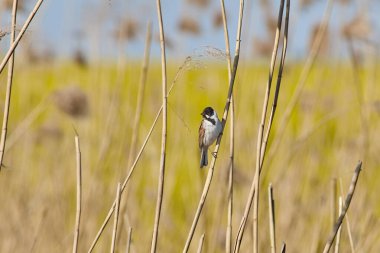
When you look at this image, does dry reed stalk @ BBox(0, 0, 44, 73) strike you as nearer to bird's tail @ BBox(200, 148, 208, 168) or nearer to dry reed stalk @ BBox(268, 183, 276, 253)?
bird's tail @ BBox(200, 148, 208, 168)

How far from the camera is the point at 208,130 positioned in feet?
4.87

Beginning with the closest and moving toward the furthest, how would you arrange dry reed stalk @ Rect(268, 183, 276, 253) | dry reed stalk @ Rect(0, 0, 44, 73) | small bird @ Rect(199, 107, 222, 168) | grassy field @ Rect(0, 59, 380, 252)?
1. dry reed stalk @ Rect(0, 0, 44, 73)
2. small bird @ Rect(199, 107, 222, 168)
3. dry reed stalk @ Rect(268, 183, 276, 253)
4. grassy field @ Rect(0, 59, 380, 252)

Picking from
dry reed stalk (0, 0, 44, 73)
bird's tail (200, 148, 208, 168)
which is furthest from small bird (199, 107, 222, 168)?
dry reed stalk (0, 0, 44, 73)

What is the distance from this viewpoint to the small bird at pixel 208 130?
1.44 meters

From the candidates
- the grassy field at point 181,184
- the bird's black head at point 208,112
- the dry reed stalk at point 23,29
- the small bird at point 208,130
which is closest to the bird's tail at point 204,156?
the small bird at point 208,130

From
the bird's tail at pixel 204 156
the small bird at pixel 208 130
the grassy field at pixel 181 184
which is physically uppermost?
the small bird at pixel 208 130

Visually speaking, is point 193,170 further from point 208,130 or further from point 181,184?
point 208,130

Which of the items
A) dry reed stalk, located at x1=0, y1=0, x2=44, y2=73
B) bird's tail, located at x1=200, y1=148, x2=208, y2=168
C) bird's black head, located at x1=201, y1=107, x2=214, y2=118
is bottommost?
bird's tail, located at x1=200, y1=148, x2=208, y2=168

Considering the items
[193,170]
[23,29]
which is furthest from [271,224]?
[193,170]

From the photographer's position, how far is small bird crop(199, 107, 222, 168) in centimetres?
144

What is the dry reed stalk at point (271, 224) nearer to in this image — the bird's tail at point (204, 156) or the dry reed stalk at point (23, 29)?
the bird's tail at point (204, 156)

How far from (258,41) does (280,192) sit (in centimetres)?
120

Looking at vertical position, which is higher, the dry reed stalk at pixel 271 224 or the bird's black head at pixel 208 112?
the bird's black head at pixel 208 112

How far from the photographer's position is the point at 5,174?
3.96 metres
